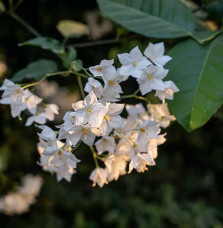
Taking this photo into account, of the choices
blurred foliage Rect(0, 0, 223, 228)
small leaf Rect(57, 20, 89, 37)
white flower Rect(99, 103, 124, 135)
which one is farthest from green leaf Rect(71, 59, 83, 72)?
blurred foliage Rect(0, 0, 223, 228)

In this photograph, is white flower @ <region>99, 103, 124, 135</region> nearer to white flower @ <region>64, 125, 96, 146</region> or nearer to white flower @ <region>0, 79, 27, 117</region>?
white flower @ <region>64, 125, 96, 146</region>

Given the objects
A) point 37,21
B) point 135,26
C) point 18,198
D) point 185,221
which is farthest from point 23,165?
point 135,26

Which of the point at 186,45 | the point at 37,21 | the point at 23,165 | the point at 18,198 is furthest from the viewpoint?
the point at 23,165

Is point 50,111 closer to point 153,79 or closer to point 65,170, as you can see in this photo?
point 65,170

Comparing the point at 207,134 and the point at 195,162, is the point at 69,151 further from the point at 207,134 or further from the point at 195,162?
the point at 195,162

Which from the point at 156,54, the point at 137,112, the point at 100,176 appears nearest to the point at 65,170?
the point at 100,176

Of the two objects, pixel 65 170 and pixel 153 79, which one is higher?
pixel 153 79
